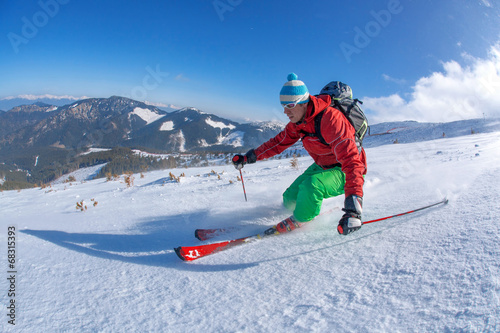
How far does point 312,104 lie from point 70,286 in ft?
8.66

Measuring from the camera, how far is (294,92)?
268 centimetres

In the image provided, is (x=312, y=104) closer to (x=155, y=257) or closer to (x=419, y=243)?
(x=419, y=243)

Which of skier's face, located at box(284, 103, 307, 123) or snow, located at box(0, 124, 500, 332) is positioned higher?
skier's face, located at box(284, 103, 307, 123)

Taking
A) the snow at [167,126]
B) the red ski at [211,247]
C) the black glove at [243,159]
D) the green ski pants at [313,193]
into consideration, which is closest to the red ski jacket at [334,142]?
the green ski pants at [313,193]

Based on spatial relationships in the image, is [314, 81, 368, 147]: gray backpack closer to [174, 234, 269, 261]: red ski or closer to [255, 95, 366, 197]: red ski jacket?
[255, 95, 366, 197]: red ski jacket

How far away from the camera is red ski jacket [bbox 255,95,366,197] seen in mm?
2246

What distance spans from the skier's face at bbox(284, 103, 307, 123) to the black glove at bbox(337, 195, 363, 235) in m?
1.12

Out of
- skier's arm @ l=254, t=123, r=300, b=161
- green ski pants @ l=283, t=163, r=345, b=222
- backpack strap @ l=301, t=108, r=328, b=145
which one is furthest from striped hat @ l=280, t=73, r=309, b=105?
green ski pants @ l=283, t=163, r=345, b=222

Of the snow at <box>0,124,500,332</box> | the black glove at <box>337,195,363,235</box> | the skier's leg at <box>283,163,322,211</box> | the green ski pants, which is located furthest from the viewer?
the skier's leg at <box>283,163,322,211</box>

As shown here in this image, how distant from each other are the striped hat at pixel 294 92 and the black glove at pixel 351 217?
1.20m

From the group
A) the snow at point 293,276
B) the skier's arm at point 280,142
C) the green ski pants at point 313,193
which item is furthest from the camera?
the skier's arm at point 280,142

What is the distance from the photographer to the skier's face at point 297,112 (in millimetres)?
2750

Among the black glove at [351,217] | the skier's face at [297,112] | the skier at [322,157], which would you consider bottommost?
the black glove at [351,217]

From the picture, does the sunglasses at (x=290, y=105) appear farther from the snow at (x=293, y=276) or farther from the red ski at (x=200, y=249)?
the red ski at (x=200, y=249)
